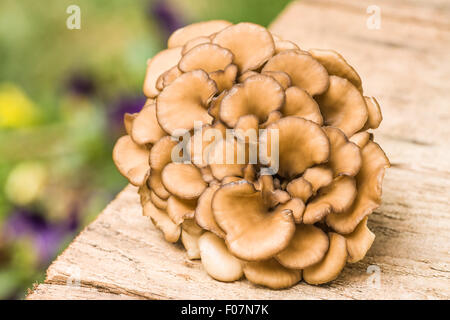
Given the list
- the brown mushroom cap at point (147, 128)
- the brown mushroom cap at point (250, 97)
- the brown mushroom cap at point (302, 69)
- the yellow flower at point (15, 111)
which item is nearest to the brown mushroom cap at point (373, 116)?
the brown mushroom cap at point (302, 69)

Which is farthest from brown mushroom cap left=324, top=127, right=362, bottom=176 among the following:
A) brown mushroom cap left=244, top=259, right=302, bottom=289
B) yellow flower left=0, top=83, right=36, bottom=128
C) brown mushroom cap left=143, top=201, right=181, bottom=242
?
yellow flower left=0, top=83, right=36, bottom=128

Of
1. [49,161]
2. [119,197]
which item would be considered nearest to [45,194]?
[49,161]

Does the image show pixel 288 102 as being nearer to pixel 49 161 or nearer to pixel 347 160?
pixel 347 160

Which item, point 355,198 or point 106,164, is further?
point 106,164

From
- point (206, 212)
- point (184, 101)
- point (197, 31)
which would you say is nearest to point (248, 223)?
point (206, 212)

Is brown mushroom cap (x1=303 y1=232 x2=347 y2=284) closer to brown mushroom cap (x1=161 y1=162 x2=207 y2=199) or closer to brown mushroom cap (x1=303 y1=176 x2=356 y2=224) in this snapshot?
brown mushroom cap (x1=303 y1=176 x2=356 y2=224)

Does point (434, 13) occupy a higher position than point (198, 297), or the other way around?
point (434, 13)

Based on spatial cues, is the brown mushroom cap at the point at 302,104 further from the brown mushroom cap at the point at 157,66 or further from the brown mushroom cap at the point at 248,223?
the brown mushroom cap at the point at 157,66
